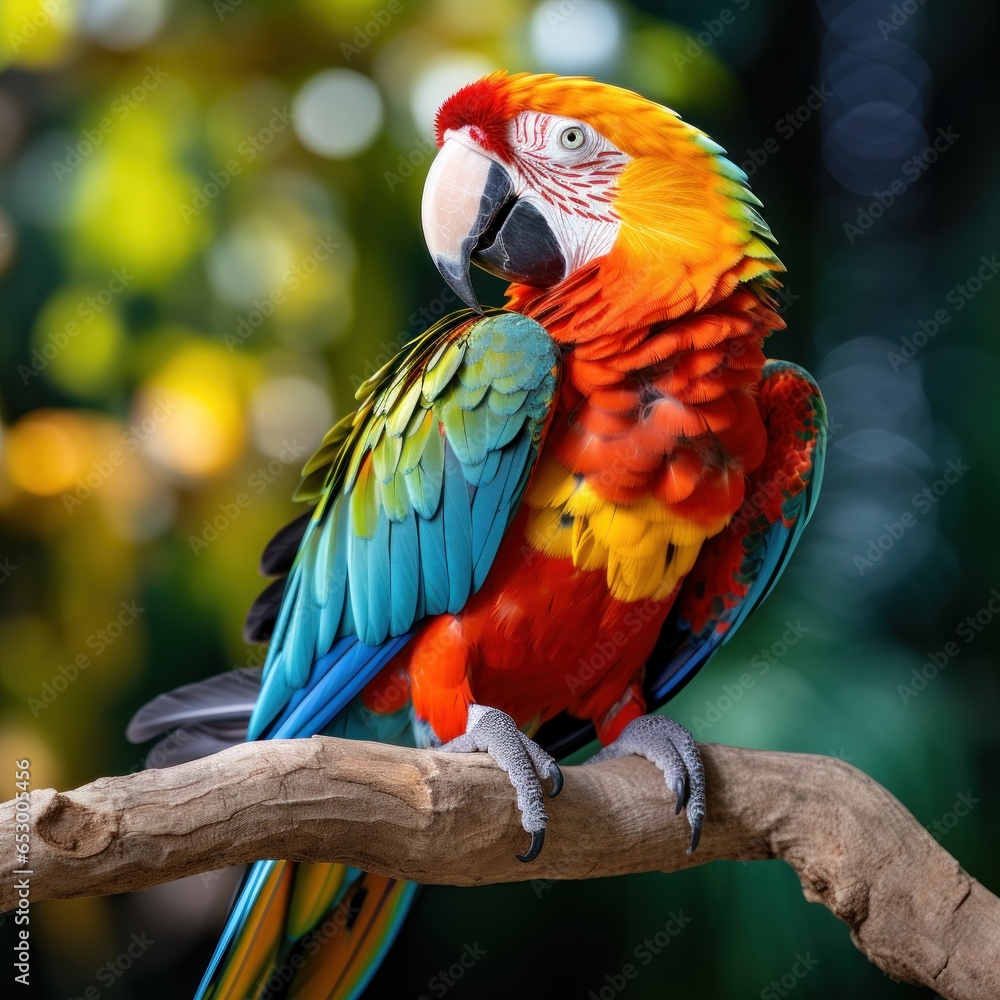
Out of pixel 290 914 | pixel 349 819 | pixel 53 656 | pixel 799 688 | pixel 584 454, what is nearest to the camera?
pixel 349 819

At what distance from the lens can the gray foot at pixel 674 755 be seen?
1314 millimetres

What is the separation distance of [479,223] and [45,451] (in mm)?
1191

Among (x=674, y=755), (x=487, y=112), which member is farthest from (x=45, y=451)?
(x=674, y=755)

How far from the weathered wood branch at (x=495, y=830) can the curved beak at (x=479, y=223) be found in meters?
0.69

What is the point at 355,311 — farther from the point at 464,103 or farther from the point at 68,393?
the point at 464,103

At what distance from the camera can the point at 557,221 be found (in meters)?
1.36

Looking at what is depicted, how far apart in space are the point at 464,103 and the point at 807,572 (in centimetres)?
146

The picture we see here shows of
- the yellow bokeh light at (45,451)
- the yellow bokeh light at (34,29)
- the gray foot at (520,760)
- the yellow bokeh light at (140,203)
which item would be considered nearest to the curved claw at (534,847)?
the gray foot at (520,760)

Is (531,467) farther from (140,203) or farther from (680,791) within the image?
(140,203)

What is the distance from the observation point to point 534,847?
3.89 ft

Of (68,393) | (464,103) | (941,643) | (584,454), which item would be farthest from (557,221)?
(941,643)

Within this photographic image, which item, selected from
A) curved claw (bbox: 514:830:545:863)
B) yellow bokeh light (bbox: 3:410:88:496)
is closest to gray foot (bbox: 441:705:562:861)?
curved claw (bbox: 514:830:545:863)

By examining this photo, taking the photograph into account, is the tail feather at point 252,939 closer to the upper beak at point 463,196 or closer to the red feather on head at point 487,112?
the upper beak at point 463,196

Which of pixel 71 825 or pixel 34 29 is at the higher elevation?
pixel 34 29
